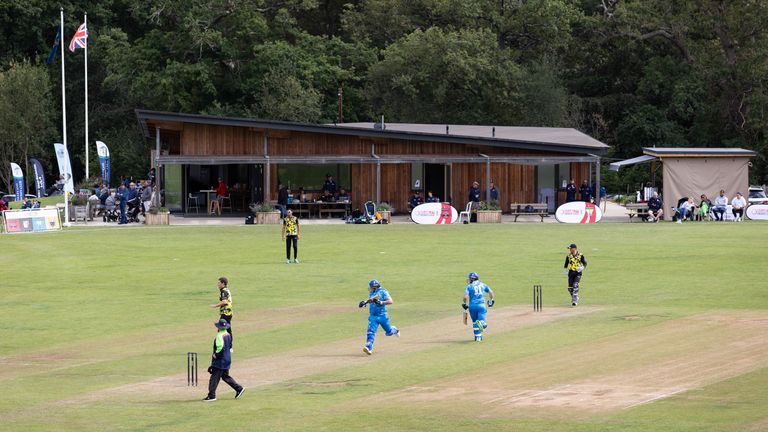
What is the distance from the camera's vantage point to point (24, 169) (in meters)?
105

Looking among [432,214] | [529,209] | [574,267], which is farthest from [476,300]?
[529,209]

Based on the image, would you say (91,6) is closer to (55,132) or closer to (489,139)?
(55,132)

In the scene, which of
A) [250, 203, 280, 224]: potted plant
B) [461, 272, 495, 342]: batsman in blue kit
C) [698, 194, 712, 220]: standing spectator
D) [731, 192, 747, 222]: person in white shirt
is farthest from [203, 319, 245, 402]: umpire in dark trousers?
[731, 192, 747, 222]: person in white shirt

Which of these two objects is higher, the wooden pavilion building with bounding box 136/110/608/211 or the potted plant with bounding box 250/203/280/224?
the wooden pavilion building with bounding box 136/110/608/211

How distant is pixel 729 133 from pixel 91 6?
52.1 m

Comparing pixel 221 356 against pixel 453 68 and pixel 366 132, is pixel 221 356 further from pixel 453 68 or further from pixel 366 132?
pixel 453 68

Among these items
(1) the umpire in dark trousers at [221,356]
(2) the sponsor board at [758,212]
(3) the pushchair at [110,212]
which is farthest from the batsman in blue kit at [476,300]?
(2) the sponsor board at [758,212]

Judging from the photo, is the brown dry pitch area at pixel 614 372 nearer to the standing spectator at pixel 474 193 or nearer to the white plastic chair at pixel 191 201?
the standing spectator at pixel 474 193

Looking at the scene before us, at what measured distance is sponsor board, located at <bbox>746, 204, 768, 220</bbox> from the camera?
214 feet

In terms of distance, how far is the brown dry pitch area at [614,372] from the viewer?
23406mm

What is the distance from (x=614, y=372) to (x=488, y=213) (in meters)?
38.8

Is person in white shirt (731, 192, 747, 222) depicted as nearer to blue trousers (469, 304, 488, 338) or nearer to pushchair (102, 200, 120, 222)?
pushchair (102, 200, 120, 222)

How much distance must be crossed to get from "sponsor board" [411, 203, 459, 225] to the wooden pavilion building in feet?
11.4

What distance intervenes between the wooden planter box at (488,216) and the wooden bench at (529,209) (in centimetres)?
165
